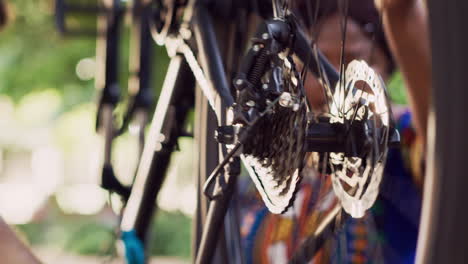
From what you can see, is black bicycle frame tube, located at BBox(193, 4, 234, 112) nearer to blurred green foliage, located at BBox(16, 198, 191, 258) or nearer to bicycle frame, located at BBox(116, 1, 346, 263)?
bicycle frame, located at BBox(116, 1, 346, 263)

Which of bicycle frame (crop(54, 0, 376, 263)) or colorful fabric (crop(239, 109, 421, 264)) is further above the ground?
bicycle frame (crop(54, 0, 376, 263))

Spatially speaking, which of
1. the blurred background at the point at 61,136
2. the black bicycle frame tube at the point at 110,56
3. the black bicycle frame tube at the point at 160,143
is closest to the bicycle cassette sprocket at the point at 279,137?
the black bicycle frame tube at the point at 160,143

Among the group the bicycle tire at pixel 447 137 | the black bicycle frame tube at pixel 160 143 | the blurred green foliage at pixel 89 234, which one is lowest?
the blurred green foliage at pixel 89 234

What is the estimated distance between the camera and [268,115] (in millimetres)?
828

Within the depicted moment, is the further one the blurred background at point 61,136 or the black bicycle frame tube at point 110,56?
the blurred background at point 61,136

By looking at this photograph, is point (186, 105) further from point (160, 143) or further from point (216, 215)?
point (216, 215)

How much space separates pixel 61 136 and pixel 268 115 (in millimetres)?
5314

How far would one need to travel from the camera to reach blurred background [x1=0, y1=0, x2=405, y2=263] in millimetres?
5613

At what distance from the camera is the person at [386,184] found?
98cm

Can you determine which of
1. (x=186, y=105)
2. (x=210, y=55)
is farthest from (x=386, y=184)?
(x=186, y=105)

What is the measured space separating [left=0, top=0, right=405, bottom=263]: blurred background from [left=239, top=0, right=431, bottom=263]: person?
347cm

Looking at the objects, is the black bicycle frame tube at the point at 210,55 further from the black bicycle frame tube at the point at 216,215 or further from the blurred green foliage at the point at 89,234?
the blurred green foliage at the point at 89,234

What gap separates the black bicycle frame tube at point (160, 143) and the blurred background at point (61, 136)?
12.0ft

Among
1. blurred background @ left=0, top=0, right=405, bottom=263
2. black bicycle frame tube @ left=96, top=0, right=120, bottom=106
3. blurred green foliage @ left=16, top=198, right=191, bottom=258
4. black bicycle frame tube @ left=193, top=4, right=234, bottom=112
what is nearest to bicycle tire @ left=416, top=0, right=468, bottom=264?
black bicycle frame tube @ left=193, top=4, right=234, bottom=112
